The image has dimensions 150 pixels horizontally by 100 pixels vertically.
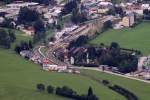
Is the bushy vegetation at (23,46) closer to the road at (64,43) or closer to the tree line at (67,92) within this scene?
the road at (64,43)

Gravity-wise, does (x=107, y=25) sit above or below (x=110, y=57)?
above

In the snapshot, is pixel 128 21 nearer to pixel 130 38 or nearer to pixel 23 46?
pixel 130 38

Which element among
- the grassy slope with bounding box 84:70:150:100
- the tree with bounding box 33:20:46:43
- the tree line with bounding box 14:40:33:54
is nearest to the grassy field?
the tree with bounding box 33:20:46:43

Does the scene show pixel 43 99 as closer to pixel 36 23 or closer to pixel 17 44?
pixel 17 44

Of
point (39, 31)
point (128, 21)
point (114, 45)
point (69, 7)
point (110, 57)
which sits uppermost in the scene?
point (69, 7)

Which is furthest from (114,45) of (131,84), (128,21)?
(131,84)

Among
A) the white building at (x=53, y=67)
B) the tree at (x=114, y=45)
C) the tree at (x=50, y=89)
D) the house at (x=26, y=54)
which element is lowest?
the tree at (x=50, y=89)

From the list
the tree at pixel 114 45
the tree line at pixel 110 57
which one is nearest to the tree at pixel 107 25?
the tree at pixel 114 45
